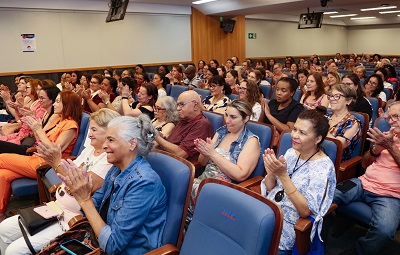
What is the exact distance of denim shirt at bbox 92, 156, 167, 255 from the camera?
163cm

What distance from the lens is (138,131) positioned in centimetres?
192

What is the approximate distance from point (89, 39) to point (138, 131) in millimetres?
8481

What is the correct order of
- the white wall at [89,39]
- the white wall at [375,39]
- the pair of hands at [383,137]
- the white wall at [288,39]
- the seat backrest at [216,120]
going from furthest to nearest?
the white wall at [375,39], the white wall at [288,39], the white wall at [89,39], the seat backrest at [216,120], the pair of hands at [383,137]

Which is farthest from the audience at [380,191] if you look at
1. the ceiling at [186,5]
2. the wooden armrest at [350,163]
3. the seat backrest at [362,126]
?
the ceiling at [186,5]

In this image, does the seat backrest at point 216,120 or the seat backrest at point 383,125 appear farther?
the seat backrest at point 216,120

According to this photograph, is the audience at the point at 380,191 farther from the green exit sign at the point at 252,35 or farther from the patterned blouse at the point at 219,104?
the green exit sign at the point at 252,35

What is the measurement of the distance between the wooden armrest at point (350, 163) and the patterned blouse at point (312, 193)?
778mm

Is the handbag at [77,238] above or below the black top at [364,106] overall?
below

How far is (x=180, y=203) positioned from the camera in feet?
5.75

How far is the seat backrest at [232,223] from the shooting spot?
1.30 metres

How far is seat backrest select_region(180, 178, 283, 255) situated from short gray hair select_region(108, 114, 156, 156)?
463 millimetres

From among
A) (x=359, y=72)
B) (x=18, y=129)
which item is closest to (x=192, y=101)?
(x=18, y=129)

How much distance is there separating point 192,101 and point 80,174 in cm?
147

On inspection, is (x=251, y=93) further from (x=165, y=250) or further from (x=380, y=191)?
(x=165, y=250)
